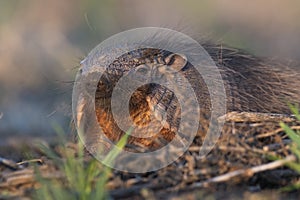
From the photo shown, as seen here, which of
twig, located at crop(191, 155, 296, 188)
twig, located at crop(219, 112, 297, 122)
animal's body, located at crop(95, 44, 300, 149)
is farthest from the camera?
animal's body, located at crop(95, 44, 300, 149)

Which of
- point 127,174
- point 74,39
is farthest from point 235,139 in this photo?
point 74,39

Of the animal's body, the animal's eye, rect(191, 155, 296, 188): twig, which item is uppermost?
rect(191, 155, 296, 188): twig

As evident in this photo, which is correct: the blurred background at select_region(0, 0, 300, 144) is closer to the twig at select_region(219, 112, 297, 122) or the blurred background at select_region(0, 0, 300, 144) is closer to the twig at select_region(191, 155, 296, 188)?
the twig at select_region(219, 112, 297, 122)

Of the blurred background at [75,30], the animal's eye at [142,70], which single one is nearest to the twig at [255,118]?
the animal's eye at [142,70]

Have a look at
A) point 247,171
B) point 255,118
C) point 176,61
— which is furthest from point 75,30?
point 247,171

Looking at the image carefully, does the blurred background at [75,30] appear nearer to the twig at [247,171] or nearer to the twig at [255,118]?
the twig at [255,118]

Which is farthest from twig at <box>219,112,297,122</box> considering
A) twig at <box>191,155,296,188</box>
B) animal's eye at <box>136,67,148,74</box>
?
animal's eye at <box>136,67,148,74</box>

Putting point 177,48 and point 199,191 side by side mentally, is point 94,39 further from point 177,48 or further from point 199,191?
point 199,191

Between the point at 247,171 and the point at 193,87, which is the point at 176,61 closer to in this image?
the point at 193,87
